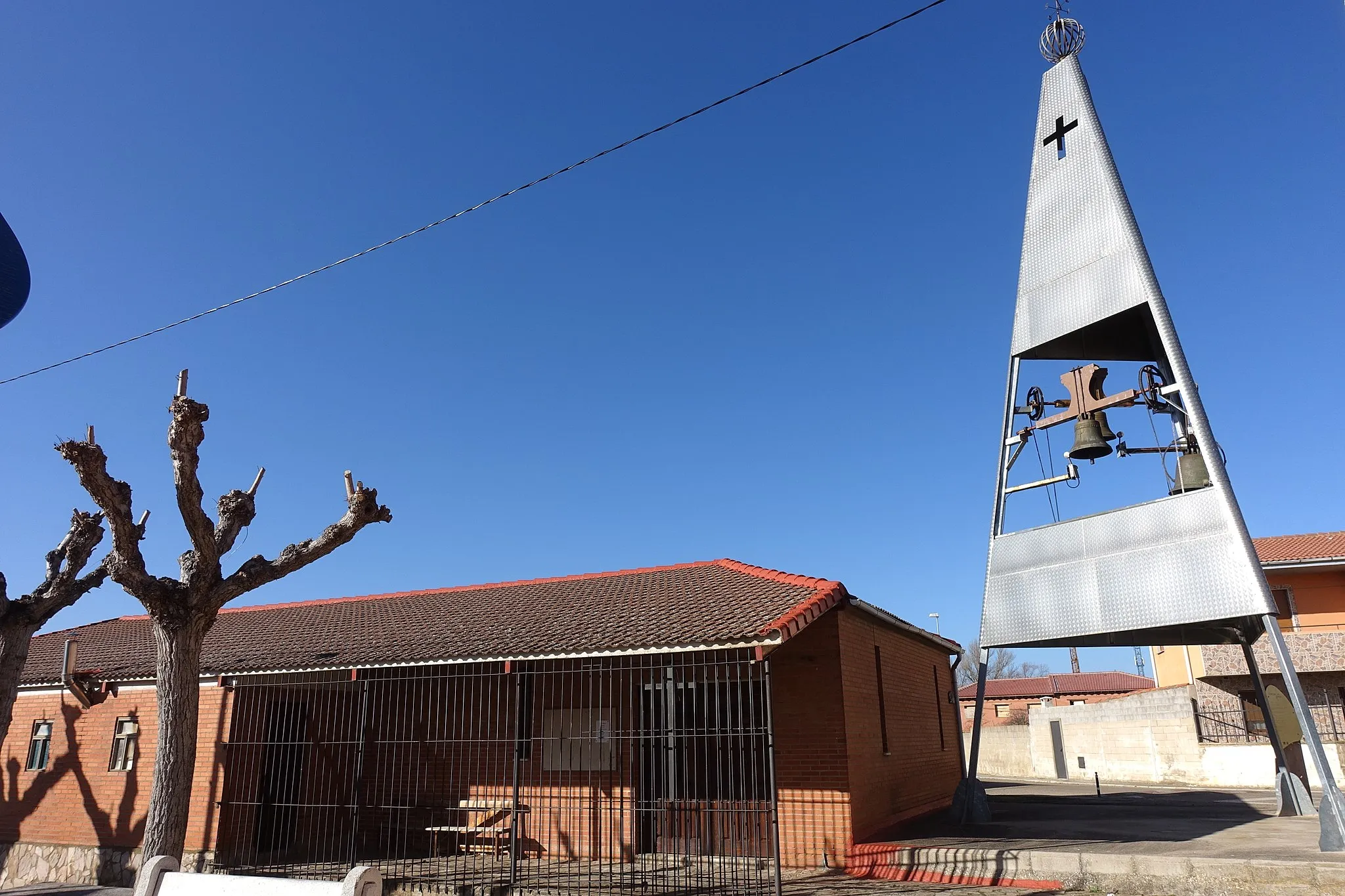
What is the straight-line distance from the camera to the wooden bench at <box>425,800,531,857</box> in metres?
12.4

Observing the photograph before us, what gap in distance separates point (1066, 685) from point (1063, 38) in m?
36.1

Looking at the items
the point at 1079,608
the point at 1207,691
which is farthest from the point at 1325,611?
the point at 1079,608

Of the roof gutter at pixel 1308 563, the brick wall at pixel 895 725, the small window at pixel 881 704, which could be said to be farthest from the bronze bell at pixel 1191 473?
the roof gutter at pixel 1308 563

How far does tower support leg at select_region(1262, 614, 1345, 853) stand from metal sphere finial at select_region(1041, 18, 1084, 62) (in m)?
8.55

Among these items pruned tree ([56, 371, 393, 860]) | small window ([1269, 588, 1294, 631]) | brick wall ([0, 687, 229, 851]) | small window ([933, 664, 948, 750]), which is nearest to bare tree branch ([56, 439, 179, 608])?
pruned tree ([56, 371, 393, 860])

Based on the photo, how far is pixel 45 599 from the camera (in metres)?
12.4

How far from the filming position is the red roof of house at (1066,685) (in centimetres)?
3897

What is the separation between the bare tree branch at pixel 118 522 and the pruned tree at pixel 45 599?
1981mm

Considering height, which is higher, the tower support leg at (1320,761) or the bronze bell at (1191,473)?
the bronze bell at (1191,473)

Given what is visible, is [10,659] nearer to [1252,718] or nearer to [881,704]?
[881,704]

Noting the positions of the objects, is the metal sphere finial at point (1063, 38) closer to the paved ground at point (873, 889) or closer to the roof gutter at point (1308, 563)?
the paved ground at point (873, 889)

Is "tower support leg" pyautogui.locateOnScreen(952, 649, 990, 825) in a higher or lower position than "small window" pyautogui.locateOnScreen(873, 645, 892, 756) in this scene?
lower

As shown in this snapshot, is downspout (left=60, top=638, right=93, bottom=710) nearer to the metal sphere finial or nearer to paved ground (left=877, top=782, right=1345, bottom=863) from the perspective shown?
paved ground (left=877, top=782, right=1345, bottom=863)

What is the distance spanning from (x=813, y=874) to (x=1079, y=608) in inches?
184
